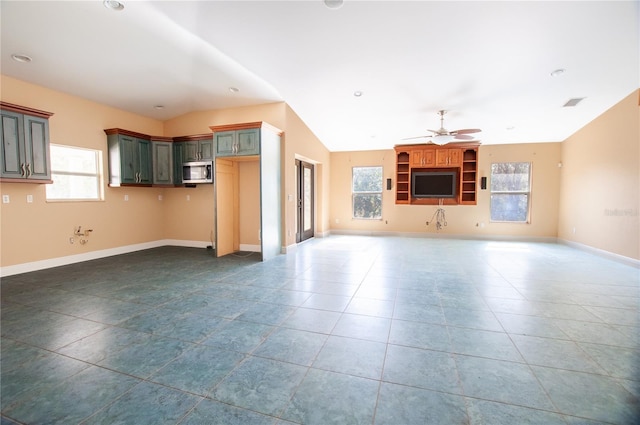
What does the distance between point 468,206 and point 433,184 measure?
1.23 metres

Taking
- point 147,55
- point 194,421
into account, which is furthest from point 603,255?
point 147,55

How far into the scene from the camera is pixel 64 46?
378 centimetres

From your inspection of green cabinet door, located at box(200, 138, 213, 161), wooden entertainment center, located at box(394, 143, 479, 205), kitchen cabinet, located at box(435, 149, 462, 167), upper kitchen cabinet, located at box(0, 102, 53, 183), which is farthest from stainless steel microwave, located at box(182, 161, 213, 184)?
Result: kitchen cabinet, located at box(435, 149, 462, 167)

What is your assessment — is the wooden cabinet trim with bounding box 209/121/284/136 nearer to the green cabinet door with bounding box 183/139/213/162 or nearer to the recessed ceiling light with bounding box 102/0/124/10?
the green cabinet door with bounding box 183/139/213/162

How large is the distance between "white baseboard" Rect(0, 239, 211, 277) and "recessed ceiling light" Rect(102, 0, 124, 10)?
13.4 feet

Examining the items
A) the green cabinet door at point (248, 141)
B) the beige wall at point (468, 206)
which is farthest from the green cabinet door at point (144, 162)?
the beige wall at point (468, 206)

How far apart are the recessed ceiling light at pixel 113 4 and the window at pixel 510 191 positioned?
8585 mm

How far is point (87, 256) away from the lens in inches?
210

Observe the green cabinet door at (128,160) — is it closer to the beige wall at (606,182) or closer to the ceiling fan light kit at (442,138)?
the ceiling fan light kit at (442,138)

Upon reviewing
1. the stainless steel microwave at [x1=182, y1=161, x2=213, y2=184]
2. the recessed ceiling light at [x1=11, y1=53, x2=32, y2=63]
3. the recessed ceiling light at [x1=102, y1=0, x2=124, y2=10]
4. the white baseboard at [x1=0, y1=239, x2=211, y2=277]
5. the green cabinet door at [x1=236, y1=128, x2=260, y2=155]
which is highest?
the recessed ceiling light at [x1=102, y1=0, x2=124, y2=10]

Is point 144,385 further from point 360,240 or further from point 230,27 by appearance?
point 360,240

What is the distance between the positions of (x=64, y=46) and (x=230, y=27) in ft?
7.76

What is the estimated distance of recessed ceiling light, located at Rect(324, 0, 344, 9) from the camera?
9.81 feet

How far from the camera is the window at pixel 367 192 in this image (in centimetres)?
880
